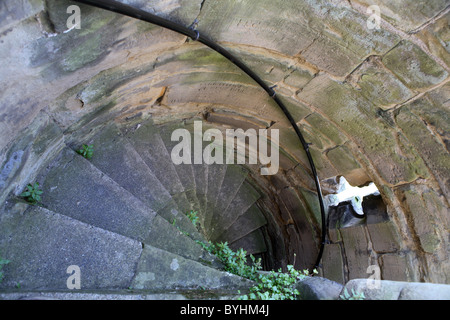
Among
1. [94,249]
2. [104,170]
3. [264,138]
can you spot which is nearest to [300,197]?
[264,138]

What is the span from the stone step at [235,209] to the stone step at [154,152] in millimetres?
1302

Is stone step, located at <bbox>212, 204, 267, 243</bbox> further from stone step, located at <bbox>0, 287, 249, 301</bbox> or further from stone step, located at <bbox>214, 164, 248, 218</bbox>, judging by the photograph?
stone step, located at <bbox>0, 287, 249, 301</bbox>

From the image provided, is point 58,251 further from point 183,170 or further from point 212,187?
point 212,187

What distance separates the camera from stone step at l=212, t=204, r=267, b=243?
15.8 ft

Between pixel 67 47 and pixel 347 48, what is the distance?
76.3 inches

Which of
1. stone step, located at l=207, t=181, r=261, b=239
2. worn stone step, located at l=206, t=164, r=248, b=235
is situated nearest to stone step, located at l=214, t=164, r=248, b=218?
worn stone step, located at l=206, t=164, r=248, b=235

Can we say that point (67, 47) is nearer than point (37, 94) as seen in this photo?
Yes

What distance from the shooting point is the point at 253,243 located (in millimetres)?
5039

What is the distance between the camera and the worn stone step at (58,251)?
1826 millimetres

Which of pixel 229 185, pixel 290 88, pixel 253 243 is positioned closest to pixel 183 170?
pixel 229 185

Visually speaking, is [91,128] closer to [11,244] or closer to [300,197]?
[11,244]

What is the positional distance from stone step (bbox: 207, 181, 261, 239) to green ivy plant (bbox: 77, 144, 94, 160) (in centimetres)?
224

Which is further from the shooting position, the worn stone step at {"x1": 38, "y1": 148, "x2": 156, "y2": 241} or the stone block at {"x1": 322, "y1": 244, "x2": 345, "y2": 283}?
the stone block at {"x1": 322, "y1": 244, "x2": 345, "y2": 283}

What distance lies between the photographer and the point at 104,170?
2.78m
